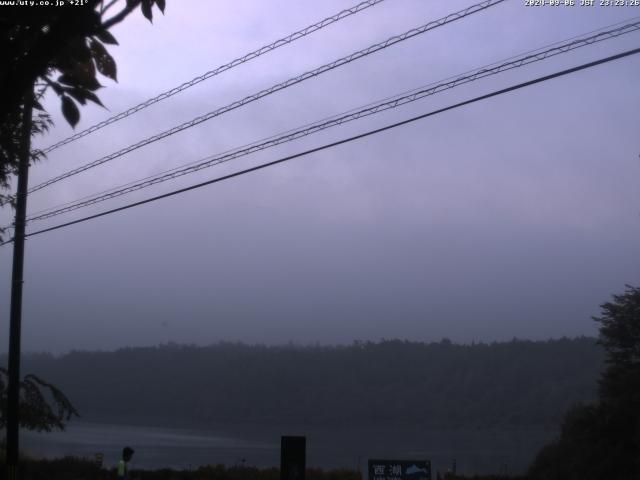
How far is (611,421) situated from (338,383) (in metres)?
64.9

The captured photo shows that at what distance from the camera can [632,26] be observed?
1058 cm

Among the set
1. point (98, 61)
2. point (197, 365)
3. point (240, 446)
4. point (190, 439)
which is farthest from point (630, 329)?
point (197, 365)

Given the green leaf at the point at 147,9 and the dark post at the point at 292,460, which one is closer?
the green leaf at the point at 147,9

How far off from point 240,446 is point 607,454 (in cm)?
3515

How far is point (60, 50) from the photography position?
3635 millimetres

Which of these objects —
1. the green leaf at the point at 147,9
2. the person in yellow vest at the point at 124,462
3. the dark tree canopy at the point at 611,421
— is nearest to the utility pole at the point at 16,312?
the person in yellow vest at the point at 124,462

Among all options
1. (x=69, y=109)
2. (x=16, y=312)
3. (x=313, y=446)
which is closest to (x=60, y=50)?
(x=69, y=109)

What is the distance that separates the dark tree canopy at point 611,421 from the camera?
26.1 m

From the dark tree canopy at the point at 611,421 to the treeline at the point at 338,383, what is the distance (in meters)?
32.9

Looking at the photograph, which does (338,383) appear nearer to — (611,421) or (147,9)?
(611,421)

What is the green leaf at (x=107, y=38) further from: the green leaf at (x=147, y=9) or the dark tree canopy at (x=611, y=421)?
the dark tree canopy at (x=611, y=421)

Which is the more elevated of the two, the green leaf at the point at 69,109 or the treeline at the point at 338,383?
the green leaf at the point at 69,109

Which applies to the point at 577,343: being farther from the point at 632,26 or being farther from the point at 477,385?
the point at 632,26

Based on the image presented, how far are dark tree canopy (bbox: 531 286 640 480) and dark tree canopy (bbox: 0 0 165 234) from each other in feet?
80.0
